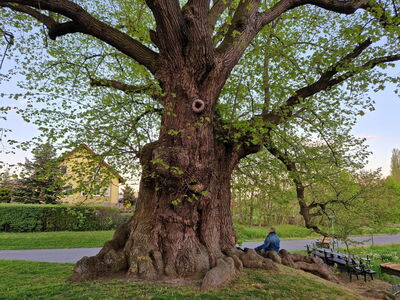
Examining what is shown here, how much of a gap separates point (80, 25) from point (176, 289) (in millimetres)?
5983

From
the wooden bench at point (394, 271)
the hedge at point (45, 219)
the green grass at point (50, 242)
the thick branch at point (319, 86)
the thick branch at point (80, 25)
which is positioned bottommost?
the wooden bench at point (394, 271)

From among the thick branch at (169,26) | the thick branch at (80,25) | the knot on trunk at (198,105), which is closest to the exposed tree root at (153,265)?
the knot on trunk at (198,105)

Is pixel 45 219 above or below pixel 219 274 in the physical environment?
above

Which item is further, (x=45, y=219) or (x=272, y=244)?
(x=45, y=219)

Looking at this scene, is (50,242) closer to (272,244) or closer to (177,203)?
(177,203)

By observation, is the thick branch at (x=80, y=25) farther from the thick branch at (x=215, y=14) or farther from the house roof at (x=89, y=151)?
the house roof at (x=89, y=151)

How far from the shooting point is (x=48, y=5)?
536cm

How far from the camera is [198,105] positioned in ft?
19.2

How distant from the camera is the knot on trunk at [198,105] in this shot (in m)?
5.81

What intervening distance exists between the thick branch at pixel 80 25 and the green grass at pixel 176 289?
482cm

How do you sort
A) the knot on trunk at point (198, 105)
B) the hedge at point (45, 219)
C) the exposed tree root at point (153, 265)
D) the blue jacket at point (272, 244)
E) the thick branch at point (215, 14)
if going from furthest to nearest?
the hedge at point (45, 219) → the blue jacket at point (272, 244) → the thick branch at point (215, 14) → the knot on trunk at point (198, 105) → the exposed tree root at point (153, 265)

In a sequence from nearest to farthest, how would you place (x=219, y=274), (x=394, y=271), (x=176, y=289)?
1. (x=176, y=289)
2. (x=219, y=274)
3. (x=394, y=271)

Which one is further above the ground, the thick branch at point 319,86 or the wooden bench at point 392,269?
the thick branch at point 319,86

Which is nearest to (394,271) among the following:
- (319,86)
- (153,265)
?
(319,86)
